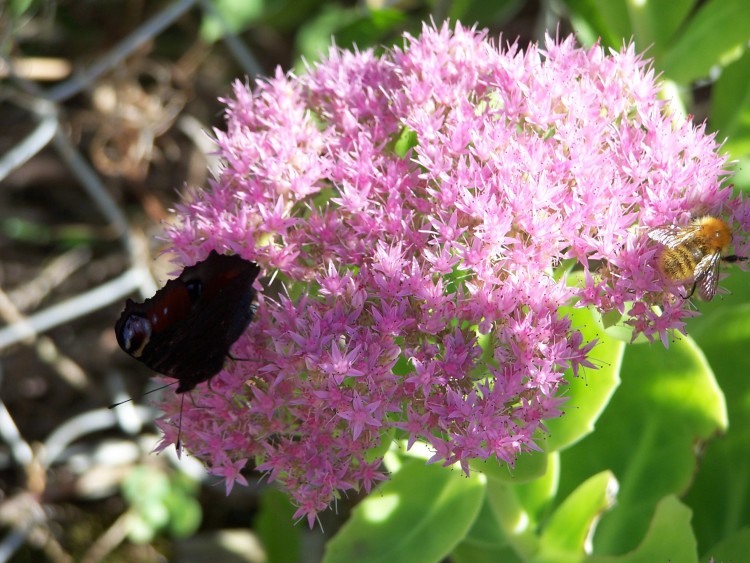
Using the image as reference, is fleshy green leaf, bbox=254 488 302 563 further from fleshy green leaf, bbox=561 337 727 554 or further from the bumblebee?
the bumblebee

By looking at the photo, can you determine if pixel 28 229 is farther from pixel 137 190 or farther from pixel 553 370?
pixel 553 370

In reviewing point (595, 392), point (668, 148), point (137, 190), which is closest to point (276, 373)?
point (595, 392)

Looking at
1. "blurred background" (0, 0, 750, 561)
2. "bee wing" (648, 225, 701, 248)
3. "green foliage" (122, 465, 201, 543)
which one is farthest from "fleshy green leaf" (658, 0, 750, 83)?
"green foliage" (122, 465, 201, 543)

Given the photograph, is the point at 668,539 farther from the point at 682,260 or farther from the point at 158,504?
the point at 158,504

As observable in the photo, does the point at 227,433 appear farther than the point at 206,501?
No

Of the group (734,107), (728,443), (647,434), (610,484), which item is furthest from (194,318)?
(734,107)

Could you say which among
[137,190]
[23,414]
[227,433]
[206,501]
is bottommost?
[206,501]
